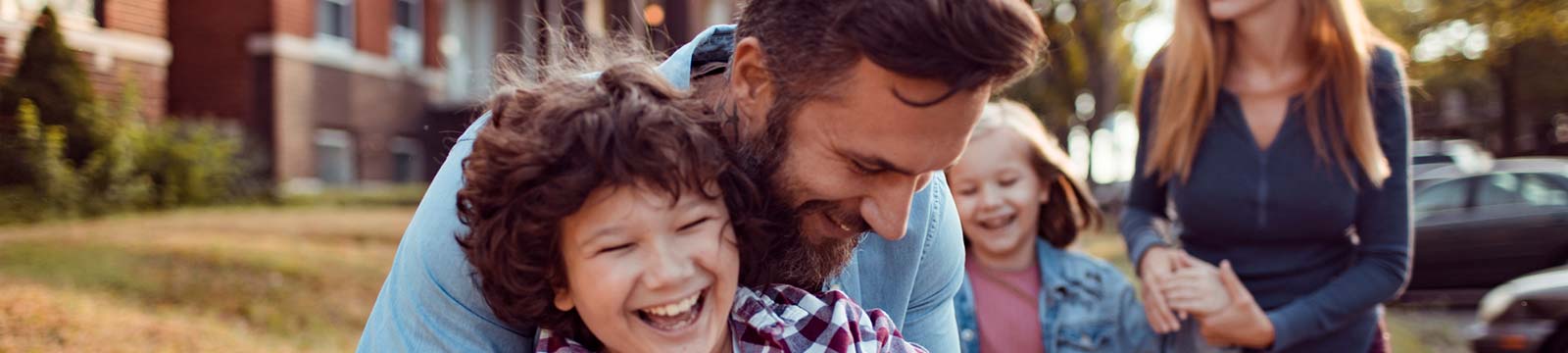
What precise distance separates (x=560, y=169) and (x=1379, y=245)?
2.00 metres

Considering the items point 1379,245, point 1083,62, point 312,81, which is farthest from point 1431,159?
point 1379,245

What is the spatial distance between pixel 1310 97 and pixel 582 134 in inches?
73.3

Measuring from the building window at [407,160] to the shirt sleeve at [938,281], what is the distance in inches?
640

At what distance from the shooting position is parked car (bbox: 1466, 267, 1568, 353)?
639 centimetres

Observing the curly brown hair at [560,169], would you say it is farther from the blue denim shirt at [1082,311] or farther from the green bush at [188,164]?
the green bush at [188,164]

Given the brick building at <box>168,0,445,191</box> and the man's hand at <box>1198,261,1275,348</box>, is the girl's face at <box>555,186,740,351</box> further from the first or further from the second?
the brick building at <box>168,0,445,191</box>

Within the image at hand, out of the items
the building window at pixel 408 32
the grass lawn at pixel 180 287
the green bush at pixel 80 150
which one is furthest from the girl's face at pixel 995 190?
the building window at pixel 408 32

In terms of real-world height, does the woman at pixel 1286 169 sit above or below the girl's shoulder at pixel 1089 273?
above

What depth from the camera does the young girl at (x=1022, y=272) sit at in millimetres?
3701

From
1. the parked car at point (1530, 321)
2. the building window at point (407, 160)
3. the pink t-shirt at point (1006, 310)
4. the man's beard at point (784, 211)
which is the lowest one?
the building window at point (407, 160)

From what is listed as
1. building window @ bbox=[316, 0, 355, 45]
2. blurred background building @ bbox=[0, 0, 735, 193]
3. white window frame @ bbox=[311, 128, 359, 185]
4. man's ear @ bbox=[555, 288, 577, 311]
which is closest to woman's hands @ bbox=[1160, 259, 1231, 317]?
man's ear @ bbox=[555, 288, 577, 311]

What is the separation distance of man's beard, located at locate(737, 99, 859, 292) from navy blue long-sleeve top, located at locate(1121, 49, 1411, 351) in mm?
1286

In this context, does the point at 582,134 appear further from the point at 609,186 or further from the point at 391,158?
the point at 391,158

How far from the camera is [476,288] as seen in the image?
190 centimetres
